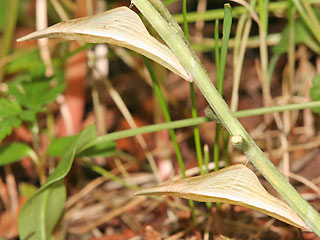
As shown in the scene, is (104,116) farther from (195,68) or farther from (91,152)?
(195,68)

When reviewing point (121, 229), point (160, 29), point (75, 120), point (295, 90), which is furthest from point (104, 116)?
point (160, 29)

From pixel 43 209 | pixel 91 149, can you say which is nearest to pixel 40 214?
pixel 43 209

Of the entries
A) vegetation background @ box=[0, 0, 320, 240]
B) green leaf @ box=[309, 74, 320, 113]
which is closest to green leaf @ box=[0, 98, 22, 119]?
vegetation background @ box=[0, 0, 320, 240]

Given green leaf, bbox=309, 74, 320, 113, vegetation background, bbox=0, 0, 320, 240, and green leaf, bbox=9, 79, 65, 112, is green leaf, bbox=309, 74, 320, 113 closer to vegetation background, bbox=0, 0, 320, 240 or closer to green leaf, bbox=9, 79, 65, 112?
vegetation background, bbox=0, 0, 320, 240

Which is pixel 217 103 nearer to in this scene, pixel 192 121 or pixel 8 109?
pixel 192 121

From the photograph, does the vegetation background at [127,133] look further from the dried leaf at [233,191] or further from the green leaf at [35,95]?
the dried leaf at [233,191]

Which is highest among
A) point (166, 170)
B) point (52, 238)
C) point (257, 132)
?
point (257, 132)
